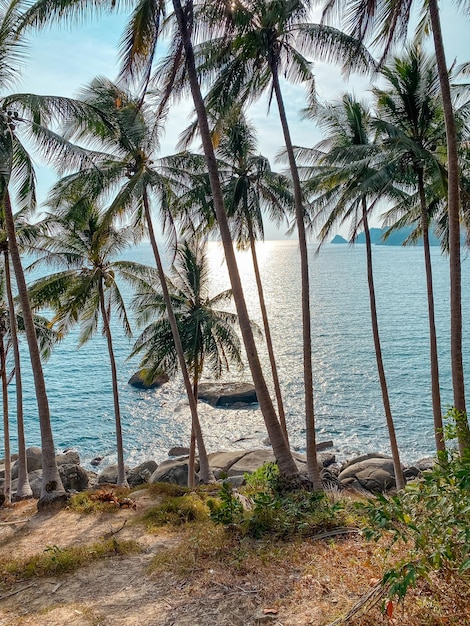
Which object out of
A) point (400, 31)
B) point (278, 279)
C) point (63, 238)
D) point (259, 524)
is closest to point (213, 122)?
point (400, 31)

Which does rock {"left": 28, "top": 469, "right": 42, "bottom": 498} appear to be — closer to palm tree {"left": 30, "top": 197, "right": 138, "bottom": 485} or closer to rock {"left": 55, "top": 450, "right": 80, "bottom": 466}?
rock {"left": 55, "top": 450, "right": 80, "bottom": 466}

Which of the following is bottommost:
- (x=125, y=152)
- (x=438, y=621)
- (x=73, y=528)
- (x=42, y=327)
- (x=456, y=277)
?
(x=73, y=528)

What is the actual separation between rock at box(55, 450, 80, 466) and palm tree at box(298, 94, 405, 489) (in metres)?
17.6

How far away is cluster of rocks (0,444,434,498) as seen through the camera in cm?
1941

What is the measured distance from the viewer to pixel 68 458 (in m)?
25.3

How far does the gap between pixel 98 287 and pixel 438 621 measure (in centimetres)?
1481

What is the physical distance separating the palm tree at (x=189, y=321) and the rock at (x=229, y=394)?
49.7 ft

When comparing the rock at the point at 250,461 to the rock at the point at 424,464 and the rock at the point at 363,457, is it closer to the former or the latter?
the rock at the point at 363,457

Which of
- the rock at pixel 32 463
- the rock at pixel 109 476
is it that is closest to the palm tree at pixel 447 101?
the rock at pixel 109 476

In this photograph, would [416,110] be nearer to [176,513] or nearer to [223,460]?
[176,513]

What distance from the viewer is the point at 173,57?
1015cm

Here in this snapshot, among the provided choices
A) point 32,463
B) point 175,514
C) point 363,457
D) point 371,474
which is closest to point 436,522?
point 175,514

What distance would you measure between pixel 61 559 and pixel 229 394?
27.3 m

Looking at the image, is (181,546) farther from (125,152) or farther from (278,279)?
(278,279)
